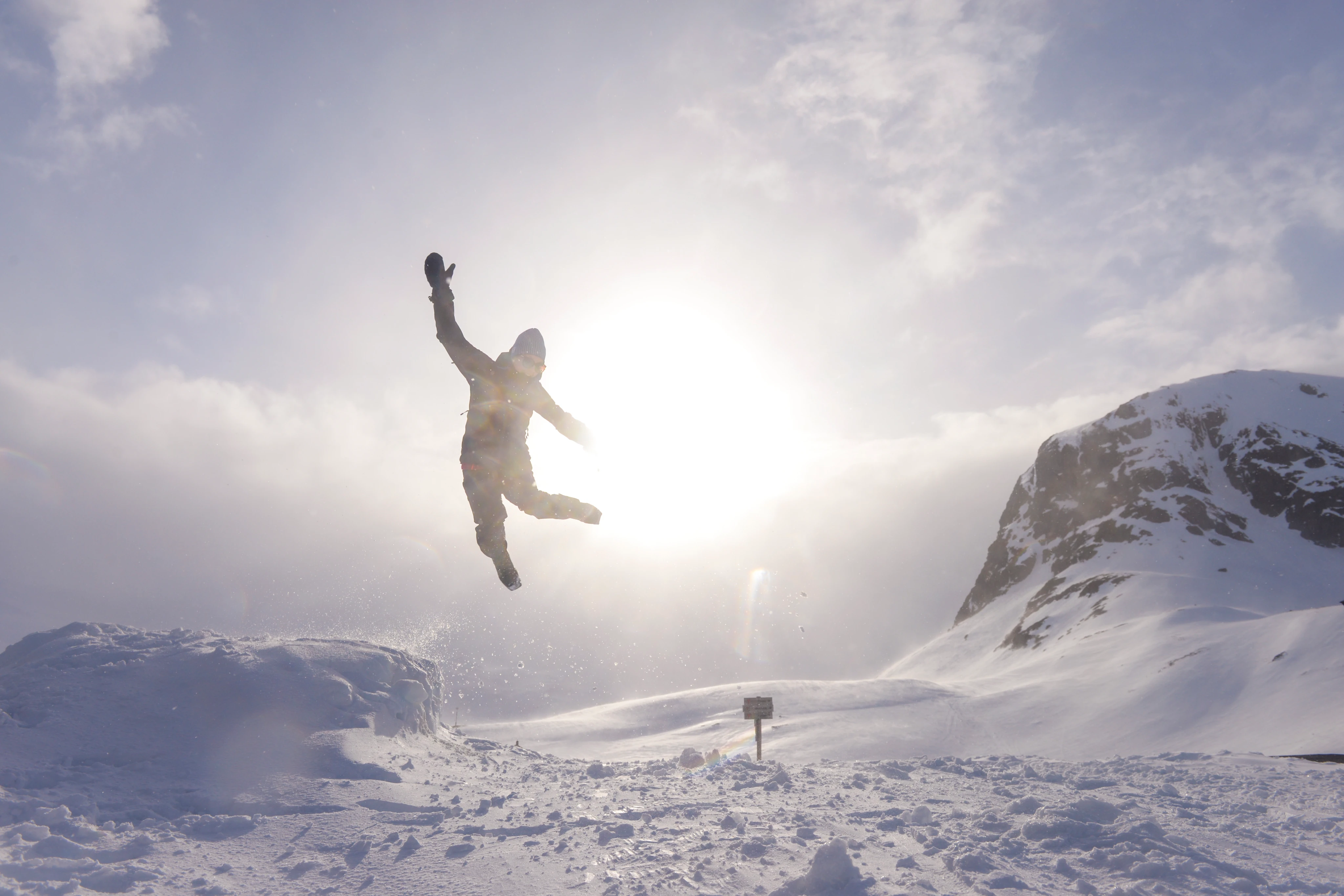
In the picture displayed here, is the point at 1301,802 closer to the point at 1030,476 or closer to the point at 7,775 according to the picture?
the point at 7,775

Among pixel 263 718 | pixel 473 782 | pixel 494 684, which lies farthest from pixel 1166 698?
pixel 494 684

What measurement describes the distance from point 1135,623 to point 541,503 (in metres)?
48.6

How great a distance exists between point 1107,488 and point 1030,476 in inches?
628

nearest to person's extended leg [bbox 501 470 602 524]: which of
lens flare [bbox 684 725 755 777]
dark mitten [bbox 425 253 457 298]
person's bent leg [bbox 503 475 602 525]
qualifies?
person's bent leg [bbox 503 475 602 525]

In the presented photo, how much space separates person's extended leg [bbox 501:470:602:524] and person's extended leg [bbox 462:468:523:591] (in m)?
0.10

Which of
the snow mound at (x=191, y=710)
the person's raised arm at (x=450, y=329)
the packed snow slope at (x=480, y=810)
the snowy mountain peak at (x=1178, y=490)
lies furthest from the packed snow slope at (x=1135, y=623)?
the person's raised arm at (x=450, y=329)

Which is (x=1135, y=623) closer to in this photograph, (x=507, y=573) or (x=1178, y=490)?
(x=1178, y=490)

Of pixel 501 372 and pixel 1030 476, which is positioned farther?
pixel 1030 476

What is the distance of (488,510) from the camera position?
18.0 feet

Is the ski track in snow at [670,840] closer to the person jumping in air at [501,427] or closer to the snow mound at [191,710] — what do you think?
the snow mound at [191,710]

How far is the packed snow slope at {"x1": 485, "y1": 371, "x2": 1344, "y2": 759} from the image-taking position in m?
25.9

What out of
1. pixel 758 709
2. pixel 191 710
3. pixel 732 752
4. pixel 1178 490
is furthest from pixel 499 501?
pixel 1178 490

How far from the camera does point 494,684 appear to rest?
121062 millimetres

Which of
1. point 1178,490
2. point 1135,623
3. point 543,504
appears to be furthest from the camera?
point 1178,490
